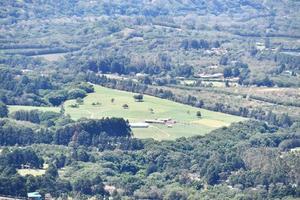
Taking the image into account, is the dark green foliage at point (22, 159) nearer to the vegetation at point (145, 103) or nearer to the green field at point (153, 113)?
the vegetation at point (145, 103)

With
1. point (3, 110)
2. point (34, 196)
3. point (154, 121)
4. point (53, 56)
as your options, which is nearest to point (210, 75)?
point (53, 56)

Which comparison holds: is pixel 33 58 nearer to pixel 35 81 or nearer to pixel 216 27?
pixel 35 81

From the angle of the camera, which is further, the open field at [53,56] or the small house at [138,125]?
the open field at [53,56]

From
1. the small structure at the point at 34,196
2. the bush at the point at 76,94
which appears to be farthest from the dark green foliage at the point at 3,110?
the small structure at the point at 34,196

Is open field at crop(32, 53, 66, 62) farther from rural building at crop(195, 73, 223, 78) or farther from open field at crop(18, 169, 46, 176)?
open field at crop(18, 169, 46, 176)

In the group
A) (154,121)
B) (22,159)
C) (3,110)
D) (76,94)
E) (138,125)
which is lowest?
(76,94)

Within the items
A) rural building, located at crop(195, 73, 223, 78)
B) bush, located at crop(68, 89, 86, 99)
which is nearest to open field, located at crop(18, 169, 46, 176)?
bush, located at crop(68, 89, 86, 99)

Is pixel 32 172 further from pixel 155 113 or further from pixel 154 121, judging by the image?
pixel 155 113

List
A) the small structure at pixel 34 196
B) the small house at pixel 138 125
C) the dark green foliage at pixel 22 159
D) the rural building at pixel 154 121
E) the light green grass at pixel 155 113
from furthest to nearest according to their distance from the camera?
the rural building at pixel 154 121 → the small house at pixel 138 125 → the light green grass at pixel 155 113 → the dark green foliage at pixel 22 159 → the small structure at pixel 34 196
